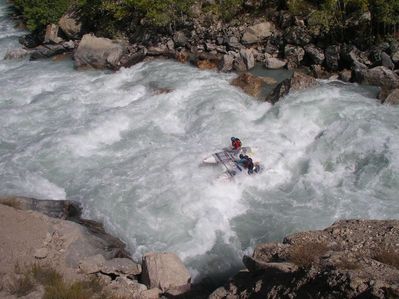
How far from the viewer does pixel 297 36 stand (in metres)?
17.4

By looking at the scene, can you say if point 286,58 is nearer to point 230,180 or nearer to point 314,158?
point 314,158

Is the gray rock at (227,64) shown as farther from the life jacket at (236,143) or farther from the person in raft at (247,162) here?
the person in raft at (247,162)

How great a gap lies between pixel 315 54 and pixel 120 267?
1160 cm

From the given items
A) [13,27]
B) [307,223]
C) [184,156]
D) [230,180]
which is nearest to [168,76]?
[184,156]

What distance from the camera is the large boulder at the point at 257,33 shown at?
18234 millimetres

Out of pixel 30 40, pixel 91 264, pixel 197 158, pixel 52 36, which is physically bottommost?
pixel 30 40

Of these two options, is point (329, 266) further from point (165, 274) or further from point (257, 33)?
point (257, 33)

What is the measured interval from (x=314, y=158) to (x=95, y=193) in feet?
18.1

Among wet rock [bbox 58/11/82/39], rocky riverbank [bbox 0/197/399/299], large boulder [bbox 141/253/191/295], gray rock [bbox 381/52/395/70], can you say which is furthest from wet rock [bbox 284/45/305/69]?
large boulder [bbox 141/253/191/295]

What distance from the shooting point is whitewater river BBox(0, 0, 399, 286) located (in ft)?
32.4

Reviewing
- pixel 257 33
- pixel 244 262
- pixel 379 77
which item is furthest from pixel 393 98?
pixel 244 262

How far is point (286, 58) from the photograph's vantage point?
17.2 m

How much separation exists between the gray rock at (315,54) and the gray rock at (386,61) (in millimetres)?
2057

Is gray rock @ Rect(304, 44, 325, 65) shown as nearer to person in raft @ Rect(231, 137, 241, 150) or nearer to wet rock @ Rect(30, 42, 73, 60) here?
person in raft @ Rect(231, 137, 241, 150)
